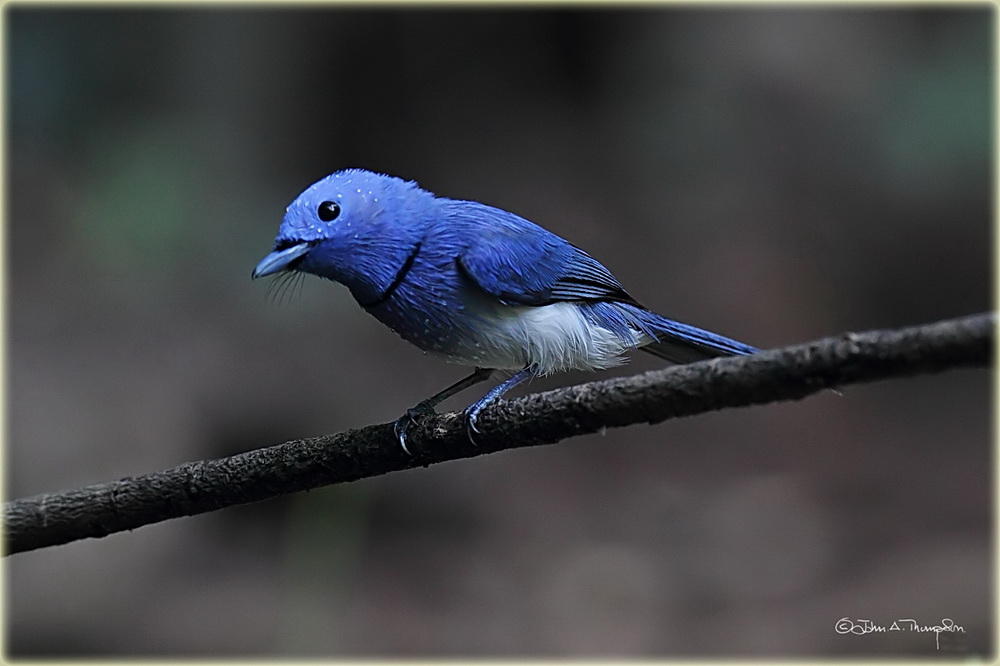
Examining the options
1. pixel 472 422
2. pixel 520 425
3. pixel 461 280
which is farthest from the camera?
pixel 461 280

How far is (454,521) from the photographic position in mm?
7105

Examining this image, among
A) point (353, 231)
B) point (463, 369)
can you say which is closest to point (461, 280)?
point (353, 231)

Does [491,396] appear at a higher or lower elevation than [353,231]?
lower

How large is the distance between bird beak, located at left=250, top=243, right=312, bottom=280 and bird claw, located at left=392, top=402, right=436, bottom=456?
1.79ft

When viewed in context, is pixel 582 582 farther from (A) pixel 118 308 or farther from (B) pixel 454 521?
(A) pixel 118 308

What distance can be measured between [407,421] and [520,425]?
48 cm

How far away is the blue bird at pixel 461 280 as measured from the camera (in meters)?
3.22

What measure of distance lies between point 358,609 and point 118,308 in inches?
105

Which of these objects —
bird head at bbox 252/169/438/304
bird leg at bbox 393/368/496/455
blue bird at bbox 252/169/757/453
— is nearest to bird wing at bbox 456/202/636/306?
blue bird at bbox 252/169/757/453

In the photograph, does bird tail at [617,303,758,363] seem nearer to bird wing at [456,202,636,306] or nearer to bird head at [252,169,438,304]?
bird wing at [456,202,636,306]

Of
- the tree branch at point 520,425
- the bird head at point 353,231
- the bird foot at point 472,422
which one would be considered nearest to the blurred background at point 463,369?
the bird head at point 353,231

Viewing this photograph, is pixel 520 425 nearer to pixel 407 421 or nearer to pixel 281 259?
pixel 407 421

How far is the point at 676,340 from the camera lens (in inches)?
144

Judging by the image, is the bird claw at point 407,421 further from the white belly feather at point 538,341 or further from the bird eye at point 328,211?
the bird eye at point 328,211
